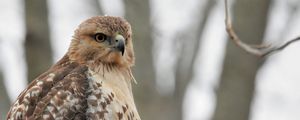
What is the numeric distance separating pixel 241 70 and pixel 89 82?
509cm

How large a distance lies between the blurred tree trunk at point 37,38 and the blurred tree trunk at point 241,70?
7.67ft

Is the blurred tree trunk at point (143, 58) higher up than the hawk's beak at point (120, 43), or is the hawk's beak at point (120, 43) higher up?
the hawk's beak at point (120, 43)

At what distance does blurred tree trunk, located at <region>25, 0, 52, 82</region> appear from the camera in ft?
36.1

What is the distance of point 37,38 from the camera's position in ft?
36.8

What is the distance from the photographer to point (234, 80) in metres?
12.4

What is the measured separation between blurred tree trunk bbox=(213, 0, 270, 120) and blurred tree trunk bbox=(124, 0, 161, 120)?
2.99 feet

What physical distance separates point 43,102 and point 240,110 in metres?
5.37

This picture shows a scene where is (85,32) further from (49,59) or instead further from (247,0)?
(247,0)

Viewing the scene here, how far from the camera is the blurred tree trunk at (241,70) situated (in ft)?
40.3

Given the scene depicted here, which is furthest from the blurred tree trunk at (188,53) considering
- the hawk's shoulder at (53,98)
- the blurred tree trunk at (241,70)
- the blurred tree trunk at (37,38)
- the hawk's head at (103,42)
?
the hawk's shoulder at (53,98)

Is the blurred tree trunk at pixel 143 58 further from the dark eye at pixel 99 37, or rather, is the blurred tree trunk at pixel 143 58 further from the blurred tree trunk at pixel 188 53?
the dark eye at pixel 99 37

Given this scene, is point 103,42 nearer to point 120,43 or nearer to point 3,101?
point 120,43

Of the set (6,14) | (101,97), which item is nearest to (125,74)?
(101,97)

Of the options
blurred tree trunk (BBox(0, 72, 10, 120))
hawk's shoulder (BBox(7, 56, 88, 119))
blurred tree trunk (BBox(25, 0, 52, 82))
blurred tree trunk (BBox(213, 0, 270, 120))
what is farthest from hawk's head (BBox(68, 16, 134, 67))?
blurred tree trunk (BBox(213, 0, 270, 120))
